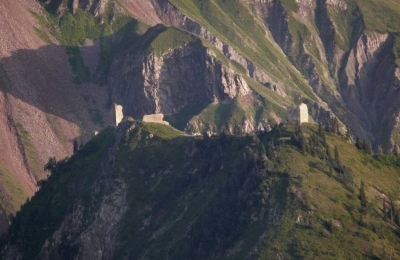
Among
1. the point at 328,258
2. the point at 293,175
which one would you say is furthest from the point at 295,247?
the point at 293,175

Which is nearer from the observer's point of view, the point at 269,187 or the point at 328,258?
the point at 328,258

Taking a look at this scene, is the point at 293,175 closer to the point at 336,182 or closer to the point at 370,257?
the point at 336,182

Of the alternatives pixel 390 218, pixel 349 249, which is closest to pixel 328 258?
pixel 349 249

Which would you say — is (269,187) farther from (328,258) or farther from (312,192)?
(328,258)

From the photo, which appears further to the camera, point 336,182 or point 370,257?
point 336,182

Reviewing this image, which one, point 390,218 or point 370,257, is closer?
point 370,257

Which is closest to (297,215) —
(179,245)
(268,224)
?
(268,224)

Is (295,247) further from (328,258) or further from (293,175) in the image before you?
(293,175)
